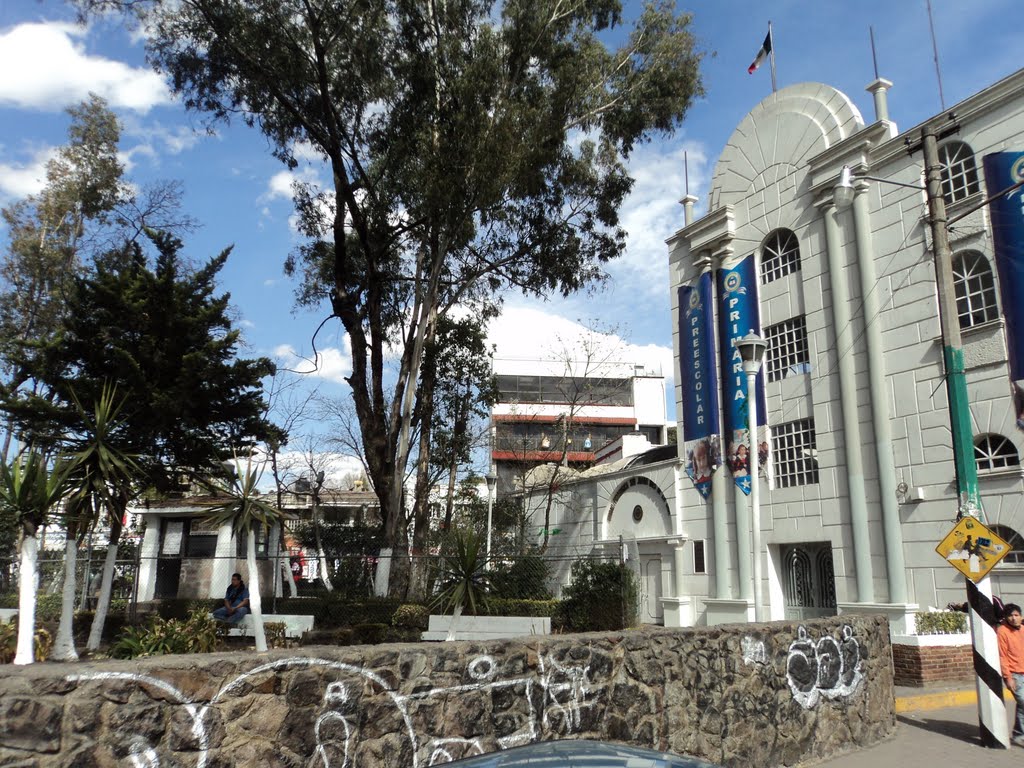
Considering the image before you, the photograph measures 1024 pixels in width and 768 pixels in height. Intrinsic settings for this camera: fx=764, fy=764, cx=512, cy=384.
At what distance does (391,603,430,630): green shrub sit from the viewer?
16.0 meters

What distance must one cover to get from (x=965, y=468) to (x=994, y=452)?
6334 millimetres

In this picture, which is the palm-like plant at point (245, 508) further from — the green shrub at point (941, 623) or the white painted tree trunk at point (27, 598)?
the green shrub at point (941, 623)

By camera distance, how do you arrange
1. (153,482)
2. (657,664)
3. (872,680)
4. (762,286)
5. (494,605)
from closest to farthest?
(657,664)
(872,680)
(494,605)
(153,482)
(762,286)

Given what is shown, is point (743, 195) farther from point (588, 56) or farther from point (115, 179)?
point (115, 179)

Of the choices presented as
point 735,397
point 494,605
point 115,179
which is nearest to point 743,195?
point 735,397

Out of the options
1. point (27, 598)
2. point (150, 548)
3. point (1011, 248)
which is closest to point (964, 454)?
point (1011, 248)

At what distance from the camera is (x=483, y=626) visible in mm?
13453

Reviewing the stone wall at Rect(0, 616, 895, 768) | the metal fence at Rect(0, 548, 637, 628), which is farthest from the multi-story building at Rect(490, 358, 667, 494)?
the stone wall at Rect(0, 616, 895, 768)

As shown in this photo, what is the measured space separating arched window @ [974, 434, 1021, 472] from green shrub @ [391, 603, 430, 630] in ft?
36.6

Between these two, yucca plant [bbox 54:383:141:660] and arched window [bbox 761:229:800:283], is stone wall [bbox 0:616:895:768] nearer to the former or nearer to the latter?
yucca plant [bbox 54:383:141:660]

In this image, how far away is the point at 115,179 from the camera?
25.8 m

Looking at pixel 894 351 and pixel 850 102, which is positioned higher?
pixel 850 102

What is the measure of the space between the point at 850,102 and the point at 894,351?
6.19 metres

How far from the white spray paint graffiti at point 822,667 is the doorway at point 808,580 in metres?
9.65
